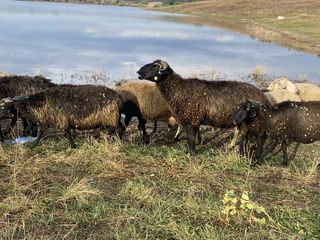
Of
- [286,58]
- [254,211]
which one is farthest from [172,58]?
[254,211]

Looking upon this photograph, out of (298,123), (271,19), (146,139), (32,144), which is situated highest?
(298,123)

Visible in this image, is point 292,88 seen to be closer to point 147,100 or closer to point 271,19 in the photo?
point 147,100

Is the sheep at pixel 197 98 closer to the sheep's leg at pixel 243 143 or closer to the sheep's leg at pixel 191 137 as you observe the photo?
the sheep's leg at pixel 191 137

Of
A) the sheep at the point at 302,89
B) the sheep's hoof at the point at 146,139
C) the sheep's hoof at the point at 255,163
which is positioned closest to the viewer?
the sheep's hoof at the point at 255,163

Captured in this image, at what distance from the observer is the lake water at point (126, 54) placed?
66.2 feet

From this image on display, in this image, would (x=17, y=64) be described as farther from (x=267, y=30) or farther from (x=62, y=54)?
(x=267, y=30)

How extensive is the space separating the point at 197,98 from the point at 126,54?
16884mm

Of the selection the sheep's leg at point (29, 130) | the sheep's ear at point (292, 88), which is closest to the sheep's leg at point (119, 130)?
the sheep's leg at point (29, 130)

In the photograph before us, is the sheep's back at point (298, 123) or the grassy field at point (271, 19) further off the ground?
the sheep's back at point (298, 123)

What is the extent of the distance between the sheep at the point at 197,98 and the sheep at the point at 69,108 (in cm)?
85

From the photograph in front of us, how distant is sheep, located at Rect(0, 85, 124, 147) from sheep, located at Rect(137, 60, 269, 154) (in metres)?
0.85

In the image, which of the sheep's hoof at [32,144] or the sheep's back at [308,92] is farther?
the sheep's back at [308,92]

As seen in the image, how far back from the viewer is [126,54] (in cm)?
2534

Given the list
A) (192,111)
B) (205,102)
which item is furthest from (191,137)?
(205,102)
